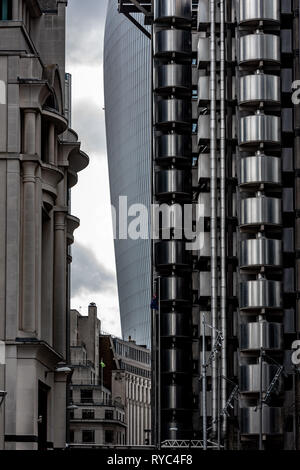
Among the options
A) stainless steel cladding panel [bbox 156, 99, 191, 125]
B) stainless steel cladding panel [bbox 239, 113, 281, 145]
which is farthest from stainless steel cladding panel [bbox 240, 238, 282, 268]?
stainless steel cladding panel [bbox 156, 99, 191, 125]

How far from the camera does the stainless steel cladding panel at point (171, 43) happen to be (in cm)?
12800

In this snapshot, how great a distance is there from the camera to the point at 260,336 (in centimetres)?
10731

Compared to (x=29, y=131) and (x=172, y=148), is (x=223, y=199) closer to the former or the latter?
(x=172, y=148)

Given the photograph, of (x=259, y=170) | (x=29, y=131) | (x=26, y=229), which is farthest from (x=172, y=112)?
(x=26, y=229)

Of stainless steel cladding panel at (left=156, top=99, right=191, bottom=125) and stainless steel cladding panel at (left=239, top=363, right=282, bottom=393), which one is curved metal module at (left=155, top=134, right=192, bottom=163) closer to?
stainless steel cladding panel at (left=156, top=99, right=191, bottom=125)

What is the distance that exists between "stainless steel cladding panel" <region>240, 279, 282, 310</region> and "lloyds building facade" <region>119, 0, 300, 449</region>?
99 millimetres

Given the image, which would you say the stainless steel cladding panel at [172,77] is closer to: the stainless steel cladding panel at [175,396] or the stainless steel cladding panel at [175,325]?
the stainless steel cladding panel at [175,325]

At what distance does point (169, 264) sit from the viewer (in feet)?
409

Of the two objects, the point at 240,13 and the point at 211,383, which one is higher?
the point at 240,13

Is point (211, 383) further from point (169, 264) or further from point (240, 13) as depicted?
point (240, 13)

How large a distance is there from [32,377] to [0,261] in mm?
5398

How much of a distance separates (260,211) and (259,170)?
3.37 m

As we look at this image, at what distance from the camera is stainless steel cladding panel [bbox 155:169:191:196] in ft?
414
